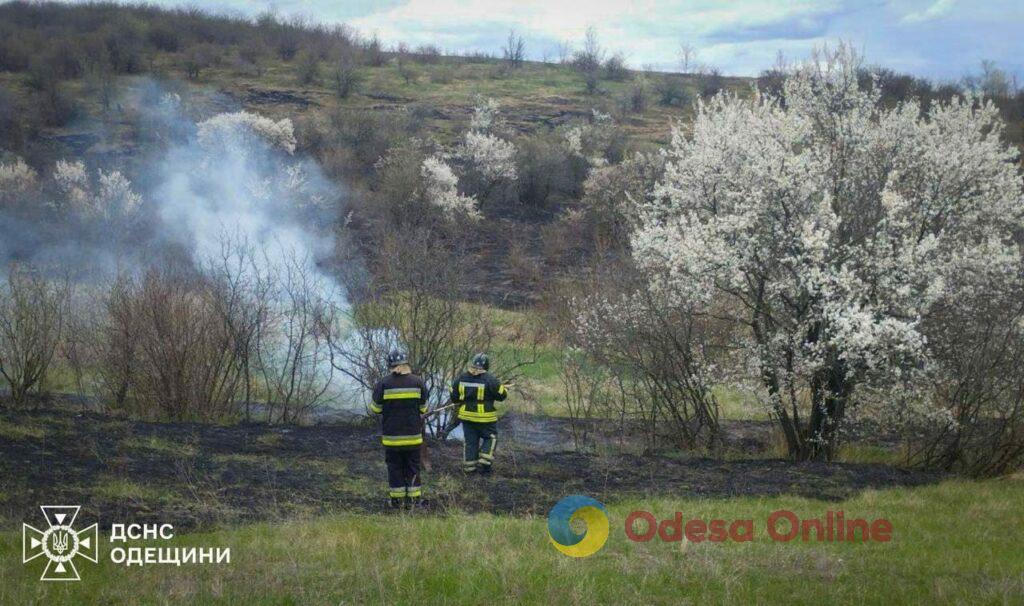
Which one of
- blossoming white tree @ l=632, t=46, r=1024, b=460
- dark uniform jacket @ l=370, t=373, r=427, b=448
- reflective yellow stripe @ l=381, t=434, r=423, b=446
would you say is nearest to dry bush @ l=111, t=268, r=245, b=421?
dark uniform jacket @ l=370, t=373, r=427, b=448

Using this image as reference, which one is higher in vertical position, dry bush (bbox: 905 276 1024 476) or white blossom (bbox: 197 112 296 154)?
white blossom (bbox: 197 112 296 154)

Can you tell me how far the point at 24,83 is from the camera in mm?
47000

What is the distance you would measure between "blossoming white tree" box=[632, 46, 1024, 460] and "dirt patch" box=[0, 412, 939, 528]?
1.41m

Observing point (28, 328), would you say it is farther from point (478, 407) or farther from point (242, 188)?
point (242, 188)

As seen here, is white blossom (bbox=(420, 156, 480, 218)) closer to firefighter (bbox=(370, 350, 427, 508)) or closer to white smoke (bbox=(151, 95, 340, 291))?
white smoke (bbox=(151, 95, 340, 291))

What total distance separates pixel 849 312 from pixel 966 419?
2508 millimetres

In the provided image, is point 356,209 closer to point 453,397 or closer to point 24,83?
point 24,83

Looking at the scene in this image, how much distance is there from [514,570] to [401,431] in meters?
2.91

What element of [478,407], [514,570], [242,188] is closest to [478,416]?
[478,407]

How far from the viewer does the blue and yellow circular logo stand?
7.15m

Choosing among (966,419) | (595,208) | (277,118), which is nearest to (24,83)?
(277,118)

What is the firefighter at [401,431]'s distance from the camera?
8875mm

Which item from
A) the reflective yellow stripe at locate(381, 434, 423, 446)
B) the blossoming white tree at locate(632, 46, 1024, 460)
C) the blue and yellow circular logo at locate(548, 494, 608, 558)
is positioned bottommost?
the blue and yellow circular logo at locate(548, 494, 608, 558)

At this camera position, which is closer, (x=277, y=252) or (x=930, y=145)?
(x=930, y=145)
